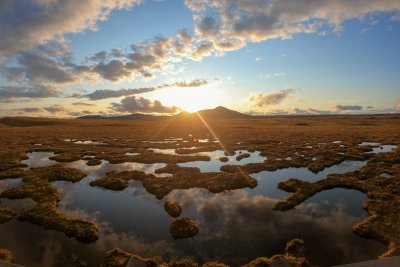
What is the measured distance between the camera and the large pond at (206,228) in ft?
62.2

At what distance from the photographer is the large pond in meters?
19.0

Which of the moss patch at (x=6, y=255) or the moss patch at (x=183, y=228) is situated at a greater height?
the moss patch at (x=6, y=255)

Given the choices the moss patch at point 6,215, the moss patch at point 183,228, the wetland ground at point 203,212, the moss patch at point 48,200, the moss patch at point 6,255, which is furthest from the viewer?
the moss patch at point 6,215

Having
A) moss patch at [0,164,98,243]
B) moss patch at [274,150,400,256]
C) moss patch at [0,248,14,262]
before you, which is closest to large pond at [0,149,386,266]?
moss patch at [0,248,14,262]

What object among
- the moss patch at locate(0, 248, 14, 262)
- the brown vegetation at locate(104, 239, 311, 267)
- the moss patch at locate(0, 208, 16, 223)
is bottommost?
the brown vegetation at locate(104, 239, 311, 267)

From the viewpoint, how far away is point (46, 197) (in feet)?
96.3

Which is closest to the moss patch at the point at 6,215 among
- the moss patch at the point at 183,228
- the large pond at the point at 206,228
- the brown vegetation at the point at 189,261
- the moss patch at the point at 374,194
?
the large pond at the point at 206,228

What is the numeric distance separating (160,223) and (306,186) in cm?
1749

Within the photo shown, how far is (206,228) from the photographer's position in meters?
22.8

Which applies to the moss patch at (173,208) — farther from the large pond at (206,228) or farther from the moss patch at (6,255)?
the moss patch at (6,255)

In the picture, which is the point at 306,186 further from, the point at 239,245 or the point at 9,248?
the point at 9,248

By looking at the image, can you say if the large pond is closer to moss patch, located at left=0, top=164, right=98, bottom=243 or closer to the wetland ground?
the wetland ground

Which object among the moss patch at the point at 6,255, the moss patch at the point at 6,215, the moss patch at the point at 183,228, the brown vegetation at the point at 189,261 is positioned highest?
the moss patch at the point at 6,215

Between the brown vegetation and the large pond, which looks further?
the large pond
